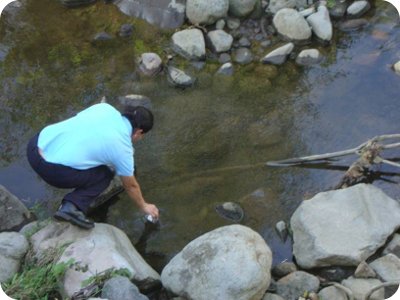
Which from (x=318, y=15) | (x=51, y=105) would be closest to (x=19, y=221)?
(x=51, y=105)

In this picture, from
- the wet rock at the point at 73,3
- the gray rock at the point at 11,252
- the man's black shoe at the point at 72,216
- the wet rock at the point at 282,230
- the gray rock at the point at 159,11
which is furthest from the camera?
the wet rock at the point at 73,3

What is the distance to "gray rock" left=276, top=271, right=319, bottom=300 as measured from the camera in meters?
4.22

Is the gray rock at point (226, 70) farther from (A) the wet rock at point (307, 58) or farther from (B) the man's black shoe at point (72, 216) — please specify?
(B) the man's black shoe at point (72, 216)

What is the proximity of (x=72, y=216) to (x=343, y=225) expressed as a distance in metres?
2.06

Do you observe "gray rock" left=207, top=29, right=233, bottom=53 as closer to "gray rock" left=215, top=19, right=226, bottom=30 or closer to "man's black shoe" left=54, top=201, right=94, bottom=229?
"gray rock" left=215, top=19, right=226, bottom=30

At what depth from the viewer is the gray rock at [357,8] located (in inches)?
272

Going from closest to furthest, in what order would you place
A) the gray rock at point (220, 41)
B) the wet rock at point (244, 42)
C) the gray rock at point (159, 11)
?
the gray rock at point (220, 41)
the wet rock at point (244, 42)
the gray rock at point (159, 11)

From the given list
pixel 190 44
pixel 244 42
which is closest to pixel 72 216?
pixel 190 44

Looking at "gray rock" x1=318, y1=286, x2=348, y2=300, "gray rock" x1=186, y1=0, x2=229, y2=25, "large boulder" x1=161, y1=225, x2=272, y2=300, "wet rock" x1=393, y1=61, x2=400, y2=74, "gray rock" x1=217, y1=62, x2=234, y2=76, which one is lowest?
"gray rock" x1=318, y1=286, x2=348, y2=300

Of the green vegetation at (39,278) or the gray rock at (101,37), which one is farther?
the gray rock at (101,37)

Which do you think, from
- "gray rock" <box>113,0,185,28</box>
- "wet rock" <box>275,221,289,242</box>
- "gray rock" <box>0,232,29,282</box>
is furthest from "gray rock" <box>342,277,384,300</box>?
"gray rock" <box>113,0,185,28</box>

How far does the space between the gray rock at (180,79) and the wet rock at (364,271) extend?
2.79 m

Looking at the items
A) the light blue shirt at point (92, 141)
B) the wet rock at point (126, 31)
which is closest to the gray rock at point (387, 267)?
the light blue shirt at point (92, 141)

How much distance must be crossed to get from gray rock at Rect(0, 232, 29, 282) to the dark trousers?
1.47 feet
